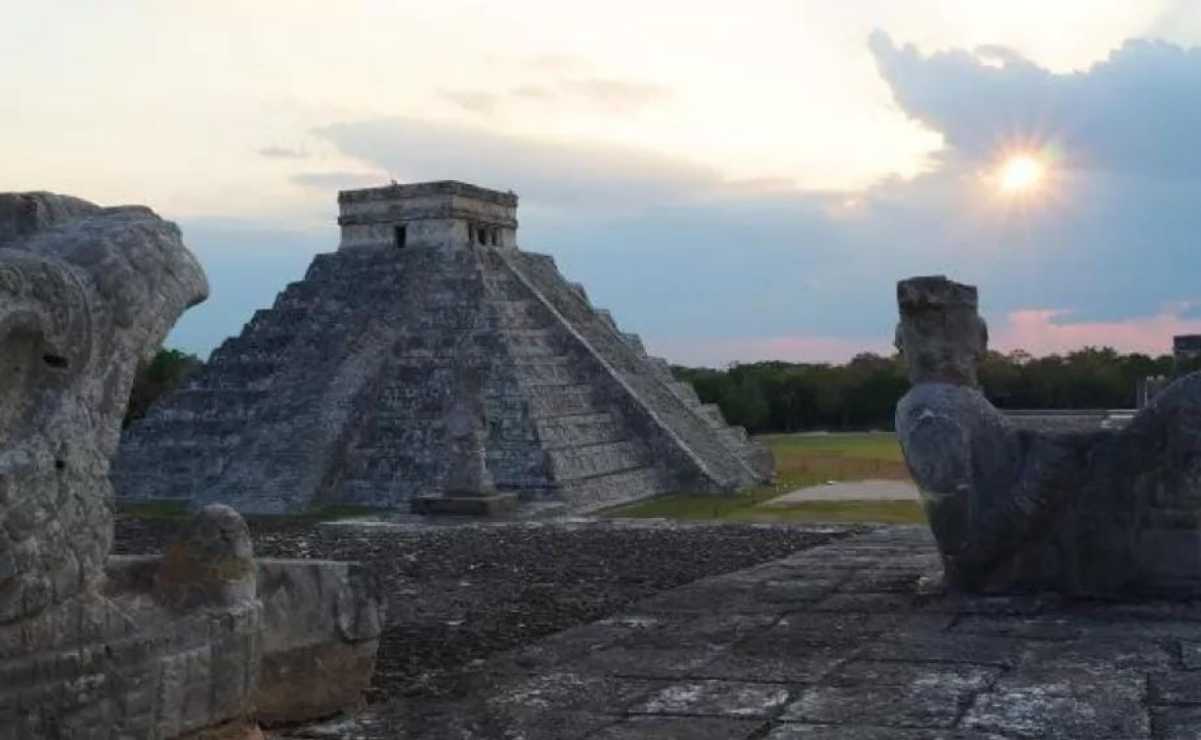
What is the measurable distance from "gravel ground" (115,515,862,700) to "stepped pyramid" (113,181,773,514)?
8.79 m

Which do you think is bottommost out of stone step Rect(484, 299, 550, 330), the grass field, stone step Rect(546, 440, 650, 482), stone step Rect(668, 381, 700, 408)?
the grass field

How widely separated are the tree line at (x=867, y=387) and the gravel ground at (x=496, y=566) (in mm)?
28195

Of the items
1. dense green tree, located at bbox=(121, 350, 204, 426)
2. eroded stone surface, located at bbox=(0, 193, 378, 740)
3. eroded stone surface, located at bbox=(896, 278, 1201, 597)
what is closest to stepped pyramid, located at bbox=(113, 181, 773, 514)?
dense green tree, located at bbox=(121, 350, 204, 426)

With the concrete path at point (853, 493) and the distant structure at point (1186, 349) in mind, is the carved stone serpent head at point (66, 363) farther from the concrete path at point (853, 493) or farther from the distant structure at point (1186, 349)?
the concrete path at point (853, 493)

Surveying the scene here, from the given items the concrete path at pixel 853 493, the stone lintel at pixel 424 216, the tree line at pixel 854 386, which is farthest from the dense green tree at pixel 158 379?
the concrete path at pixel 853 493

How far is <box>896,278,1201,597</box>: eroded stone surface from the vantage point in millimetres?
6992

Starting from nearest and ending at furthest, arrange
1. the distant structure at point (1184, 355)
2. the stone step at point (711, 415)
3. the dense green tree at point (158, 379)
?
the distant structure at point (1184, 355) → the stone step at point (711, 415) → the dense green tree at point (158, 379)

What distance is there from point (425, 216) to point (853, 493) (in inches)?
437

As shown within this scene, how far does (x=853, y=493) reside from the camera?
21.7 meters

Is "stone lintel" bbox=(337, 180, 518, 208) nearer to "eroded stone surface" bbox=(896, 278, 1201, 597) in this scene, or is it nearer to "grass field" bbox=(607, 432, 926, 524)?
"grass field" bbox=(607, 432, 926, 524)

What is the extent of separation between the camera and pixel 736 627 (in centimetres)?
677

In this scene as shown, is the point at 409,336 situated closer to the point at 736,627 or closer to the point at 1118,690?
the point at 736,627

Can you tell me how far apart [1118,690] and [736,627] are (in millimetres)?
1989

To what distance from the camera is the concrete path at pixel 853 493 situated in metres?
20.8
